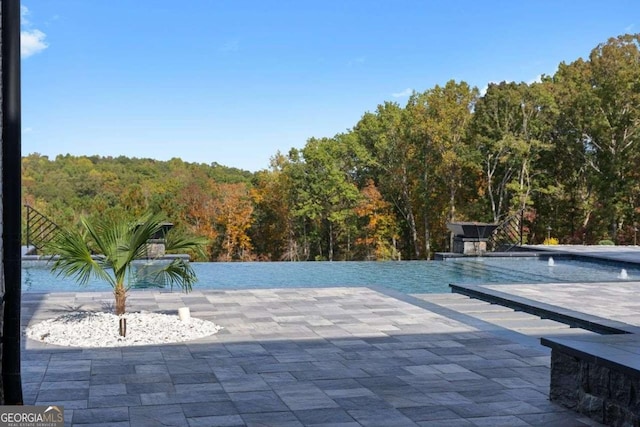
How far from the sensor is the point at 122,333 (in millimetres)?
5934

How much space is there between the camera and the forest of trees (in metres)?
23.1

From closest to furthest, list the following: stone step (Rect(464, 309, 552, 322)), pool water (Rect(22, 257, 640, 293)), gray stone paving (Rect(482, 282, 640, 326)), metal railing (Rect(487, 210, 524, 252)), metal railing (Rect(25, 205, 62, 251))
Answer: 1. stone step (Rect(464, 309, 552, 322))
2. gray stone paving (Rect(482, 282, 640, 326))
3. pool water (Rect(22, 257, 640, 293))
4. metal railing (Rect(25, 205, 62, 251))
5. metal railing (Rect(487, 210, 524, 252))

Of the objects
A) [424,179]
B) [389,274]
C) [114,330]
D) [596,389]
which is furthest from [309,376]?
[424,179]

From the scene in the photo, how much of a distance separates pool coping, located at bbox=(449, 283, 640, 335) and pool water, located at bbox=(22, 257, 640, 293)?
3.91ft

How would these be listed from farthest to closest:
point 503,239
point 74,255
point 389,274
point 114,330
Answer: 1. point 503,239
2. point 389,274
3. point 114,330
4. point 74,255

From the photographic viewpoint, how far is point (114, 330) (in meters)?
6.12

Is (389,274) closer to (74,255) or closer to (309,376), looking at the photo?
(74,255)

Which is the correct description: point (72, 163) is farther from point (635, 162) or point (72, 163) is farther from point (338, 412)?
point (338, 412)

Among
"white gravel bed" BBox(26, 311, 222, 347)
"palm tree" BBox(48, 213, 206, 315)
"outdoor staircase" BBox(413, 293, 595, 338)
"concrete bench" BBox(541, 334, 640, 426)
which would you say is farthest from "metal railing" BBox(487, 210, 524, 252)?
"concrete bench" BBox(541, 334, 640, 426)

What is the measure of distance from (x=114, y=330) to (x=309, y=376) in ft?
Result: 7.65

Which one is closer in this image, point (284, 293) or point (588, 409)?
point (588, 409)

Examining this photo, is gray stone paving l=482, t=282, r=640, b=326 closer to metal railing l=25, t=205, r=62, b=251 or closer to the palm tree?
the palm tree

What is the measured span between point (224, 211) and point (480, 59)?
12.7 m

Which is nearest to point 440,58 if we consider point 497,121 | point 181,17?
point 497,121
